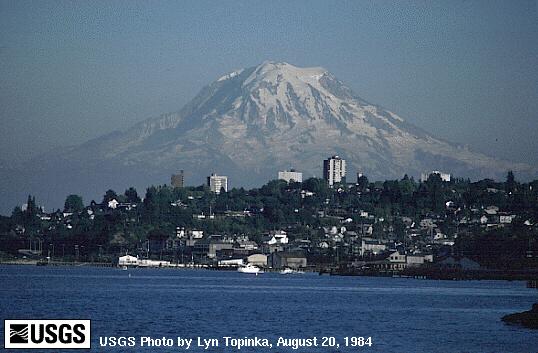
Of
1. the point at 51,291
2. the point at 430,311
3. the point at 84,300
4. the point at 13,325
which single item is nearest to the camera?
the point at 13,325

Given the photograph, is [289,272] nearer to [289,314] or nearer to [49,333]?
[289,314]

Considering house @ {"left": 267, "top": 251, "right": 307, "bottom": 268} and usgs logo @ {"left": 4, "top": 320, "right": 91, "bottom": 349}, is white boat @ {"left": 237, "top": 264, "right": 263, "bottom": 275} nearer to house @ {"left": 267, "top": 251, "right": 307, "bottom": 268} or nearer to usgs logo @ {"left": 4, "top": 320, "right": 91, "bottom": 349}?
house @ {"left": 267, "top": 251, "right": 307, "bottom": 268}

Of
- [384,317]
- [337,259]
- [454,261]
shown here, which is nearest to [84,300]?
[384,317]

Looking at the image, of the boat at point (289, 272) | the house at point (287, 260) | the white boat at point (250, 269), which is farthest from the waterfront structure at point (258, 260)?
the boat at point (289, 272)

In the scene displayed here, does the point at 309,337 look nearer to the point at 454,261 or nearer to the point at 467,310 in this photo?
the point at 467,310

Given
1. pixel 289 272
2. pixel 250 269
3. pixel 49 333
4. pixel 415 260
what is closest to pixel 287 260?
pixel 289 272

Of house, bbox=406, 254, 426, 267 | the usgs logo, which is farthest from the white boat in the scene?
the usgs logo

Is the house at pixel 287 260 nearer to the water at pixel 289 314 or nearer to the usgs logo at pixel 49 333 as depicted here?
the water at pixel 289 314
